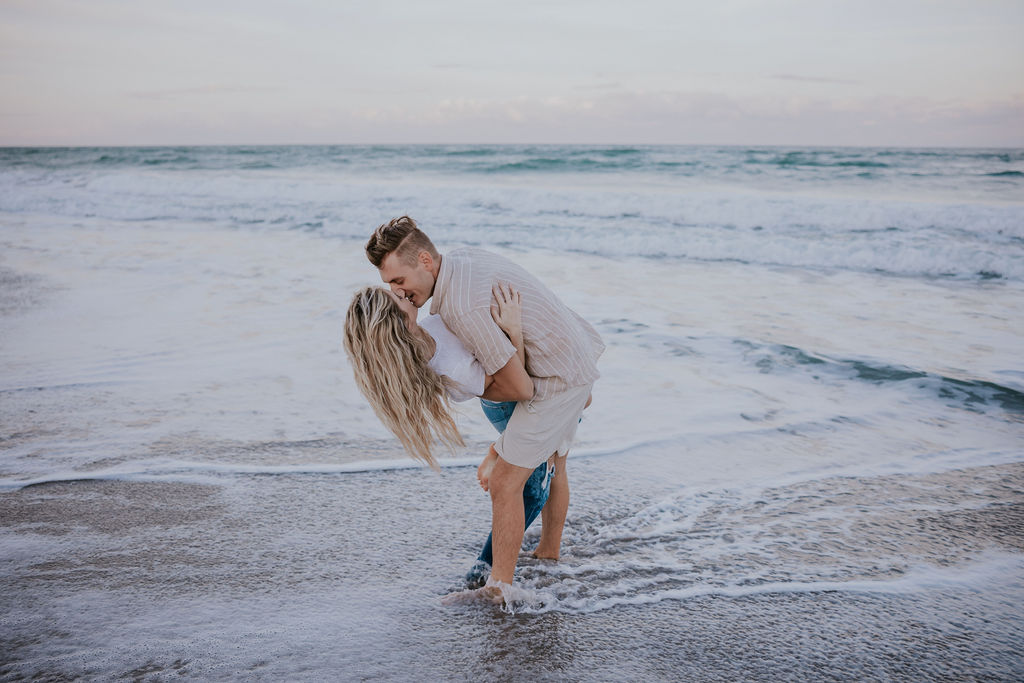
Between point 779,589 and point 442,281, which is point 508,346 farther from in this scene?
point 779,589

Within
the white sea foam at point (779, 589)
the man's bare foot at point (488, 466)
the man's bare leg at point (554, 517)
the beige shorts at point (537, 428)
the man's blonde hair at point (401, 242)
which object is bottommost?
the white sea foam at point (779, 589)

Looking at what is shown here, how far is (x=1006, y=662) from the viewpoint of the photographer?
2596 millimetres

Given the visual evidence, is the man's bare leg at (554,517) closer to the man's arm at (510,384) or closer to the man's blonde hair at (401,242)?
the man's arm at (510,384)

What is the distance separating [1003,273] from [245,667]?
11581 millimetres

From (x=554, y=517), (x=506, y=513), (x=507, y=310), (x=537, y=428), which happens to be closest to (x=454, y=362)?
(x=507, y=310)

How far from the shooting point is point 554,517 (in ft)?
10.8

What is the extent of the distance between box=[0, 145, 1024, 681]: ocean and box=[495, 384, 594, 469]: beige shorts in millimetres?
600

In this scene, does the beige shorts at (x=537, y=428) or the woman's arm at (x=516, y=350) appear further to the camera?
the beige shorts at (x=537, y=428)

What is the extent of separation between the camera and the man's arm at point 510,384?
8.74 ft

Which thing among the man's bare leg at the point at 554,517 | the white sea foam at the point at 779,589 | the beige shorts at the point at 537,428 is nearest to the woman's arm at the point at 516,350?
the beige shorts at the point at 537,428

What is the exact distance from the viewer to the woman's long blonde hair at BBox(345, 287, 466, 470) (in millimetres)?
2666

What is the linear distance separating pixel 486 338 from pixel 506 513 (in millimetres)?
781

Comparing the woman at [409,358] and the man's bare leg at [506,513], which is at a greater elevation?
the woman at [409,358]

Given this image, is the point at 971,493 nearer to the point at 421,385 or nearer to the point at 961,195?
the point at 421,385
